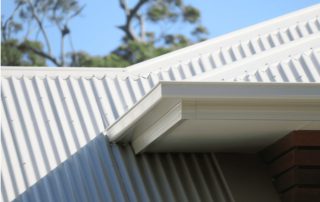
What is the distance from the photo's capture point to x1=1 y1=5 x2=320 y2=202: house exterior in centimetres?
570

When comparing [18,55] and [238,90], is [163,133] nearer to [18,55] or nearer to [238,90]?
[238,90]

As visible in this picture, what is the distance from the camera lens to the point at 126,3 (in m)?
28.1

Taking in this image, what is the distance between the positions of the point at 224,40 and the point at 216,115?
2.22 m

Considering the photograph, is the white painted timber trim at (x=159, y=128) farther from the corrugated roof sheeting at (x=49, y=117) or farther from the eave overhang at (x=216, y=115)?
the corrugated roof sheeting at (x=49, y=117)

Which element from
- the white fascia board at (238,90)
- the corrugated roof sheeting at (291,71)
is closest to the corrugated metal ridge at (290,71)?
the corrugated roof sheeting at (291,71)

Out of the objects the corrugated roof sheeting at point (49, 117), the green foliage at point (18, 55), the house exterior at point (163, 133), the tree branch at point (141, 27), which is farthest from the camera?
the tree branch at point (141, 27)

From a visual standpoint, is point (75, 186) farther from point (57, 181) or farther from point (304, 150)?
point (304, 150)

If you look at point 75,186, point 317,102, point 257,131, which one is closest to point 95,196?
point 75,186

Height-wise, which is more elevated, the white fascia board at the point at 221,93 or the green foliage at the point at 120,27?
the green foliage at the point at 120,27

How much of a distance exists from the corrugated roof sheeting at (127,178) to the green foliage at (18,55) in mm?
18947

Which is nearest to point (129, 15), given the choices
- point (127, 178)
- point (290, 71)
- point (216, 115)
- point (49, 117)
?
point (290, 71)

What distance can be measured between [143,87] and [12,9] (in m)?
21.2

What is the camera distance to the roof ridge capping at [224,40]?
24.2ft

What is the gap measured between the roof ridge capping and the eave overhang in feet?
3.51
